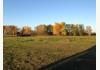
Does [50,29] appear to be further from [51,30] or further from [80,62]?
[80,62]

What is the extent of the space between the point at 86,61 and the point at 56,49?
1.39 ft

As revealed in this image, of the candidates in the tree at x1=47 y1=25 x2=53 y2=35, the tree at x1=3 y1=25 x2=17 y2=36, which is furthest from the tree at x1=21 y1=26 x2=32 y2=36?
the tree at x1=47 y1=25 x2=53 y2=35

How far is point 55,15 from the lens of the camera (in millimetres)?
2820

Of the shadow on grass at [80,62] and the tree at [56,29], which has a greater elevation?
the tree at [56,29]

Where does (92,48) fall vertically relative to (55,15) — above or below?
below

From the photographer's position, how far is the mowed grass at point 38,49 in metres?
2.80

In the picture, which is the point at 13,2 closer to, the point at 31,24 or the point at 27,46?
the point at 31,24

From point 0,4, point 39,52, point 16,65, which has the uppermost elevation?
point 0,4

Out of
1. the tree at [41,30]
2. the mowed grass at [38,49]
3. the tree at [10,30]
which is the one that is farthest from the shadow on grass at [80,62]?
the tree at [10,30]

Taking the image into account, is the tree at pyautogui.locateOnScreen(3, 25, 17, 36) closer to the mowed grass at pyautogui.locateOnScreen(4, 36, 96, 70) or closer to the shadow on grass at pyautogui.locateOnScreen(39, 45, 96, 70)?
the mowed grass at pyautogui.locateOnScreen(4, 36, 96, 70)

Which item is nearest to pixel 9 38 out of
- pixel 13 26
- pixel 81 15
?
pixel 13 26

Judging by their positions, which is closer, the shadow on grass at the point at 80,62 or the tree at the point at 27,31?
the shadow on grass at the point at 80,62

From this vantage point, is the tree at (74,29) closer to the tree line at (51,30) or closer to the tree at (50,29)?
the tree line at (51,30)

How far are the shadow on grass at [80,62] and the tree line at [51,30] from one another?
10.3 inches
